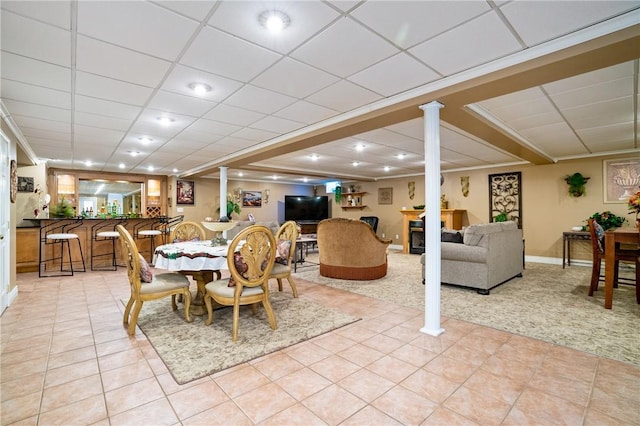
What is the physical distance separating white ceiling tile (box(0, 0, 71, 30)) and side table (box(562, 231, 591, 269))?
8204 mm

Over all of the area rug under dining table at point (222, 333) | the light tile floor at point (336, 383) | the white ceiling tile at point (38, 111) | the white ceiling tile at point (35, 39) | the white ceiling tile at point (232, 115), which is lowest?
the light tile floor at point (336, 383)

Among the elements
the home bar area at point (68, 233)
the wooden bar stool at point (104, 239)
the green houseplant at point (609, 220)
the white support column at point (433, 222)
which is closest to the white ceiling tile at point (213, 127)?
the white support column at point (433, 222)

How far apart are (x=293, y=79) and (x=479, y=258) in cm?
346

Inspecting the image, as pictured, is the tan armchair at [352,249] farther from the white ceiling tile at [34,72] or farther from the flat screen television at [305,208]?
the flat screen television at [305,208]

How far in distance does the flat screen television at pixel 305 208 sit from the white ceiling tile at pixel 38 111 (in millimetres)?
7586

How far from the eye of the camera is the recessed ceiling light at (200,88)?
293 cm

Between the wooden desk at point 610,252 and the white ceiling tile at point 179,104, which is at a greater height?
the white ceiling tile at point 179,104

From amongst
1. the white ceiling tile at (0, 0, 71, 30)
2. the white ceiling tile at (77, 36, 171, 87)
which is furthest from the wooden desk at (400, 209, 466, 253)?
the white ceiling tile at (0, 0, 71, 30)

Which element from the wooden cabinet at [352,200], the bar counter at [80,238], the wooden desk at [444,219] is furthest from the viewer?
the wooden cabinet at [352,200]

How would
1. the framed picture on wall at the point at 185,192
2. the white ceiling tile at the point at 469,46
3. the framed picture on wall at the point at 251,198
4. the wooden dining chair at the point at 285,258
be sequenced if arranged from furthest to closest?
1. the framed picture on wall at the point at 251,198
2. the framed picture on wall at the point at 185,192
3. the wooden dining chair at the point at 285,258
4. the white ceiling tile at the point at 469,46

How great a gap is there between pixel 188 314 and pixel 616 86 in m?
4.93

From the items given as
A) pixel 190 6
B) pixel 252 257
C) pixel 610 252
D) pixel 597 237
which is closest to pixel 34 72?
pixel 190 6

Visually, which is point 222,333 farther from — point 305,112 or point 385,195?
point 385,195

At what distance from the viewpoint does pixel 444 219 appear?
27.2 feet
